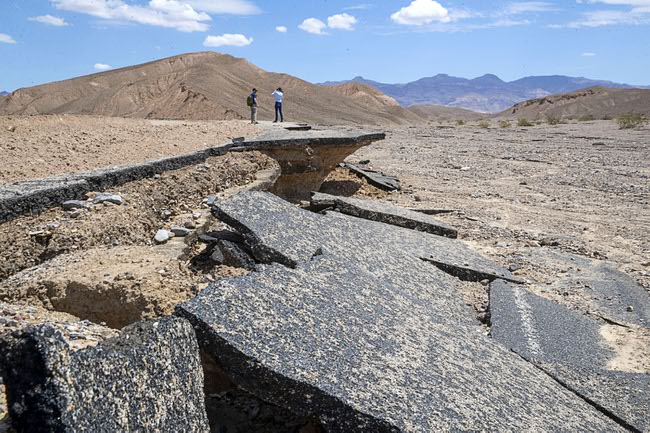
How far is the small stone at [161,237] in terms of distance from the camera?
14.6ft

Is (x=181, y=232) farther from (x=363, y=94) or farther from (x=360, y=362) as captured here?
(x=363, y=94)

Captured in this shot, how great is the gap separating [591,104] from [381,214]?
83854 mm

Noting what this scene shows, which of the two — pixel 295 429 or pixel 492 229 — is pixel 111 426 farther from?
pixel 492 229

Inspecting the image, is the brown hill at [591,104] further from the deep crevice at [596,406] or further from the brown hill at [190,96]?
the deep crevice at [596,406]

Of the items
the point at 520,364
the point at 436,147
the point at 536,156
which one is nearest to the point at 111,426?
the point at 520,364

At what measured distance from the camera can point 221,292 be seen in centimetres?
245

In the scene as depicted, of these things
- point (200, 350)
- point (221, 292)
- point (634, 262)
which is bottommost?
point (634, 262)

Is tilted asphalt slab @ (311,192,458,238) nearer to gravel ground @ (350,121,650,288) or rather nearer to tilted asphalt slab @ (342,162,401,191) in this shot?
gravel ground @ (350,121,650,288)

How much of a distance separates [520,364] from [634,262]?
3456 mm

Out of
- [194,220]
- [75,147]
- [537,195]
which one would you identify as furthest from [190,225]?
[537,195]

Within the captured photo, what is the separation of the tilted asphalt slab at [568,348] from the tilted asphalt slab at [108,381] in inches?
86.6

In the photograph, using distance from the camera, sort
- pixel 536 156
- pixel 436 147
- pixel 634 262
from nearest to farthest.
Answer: pixel 634 262 → pixel 536 156 → pixel 436 147

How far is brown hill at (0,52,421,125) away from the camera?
37.3m

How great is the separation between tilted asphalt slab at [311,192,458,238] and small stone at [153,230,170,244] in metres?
1.97
